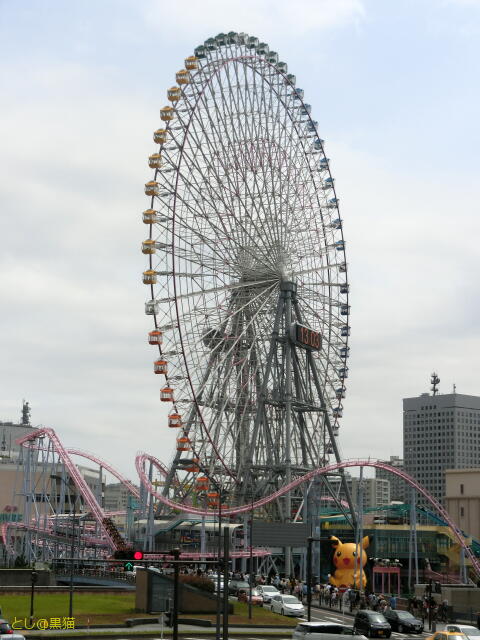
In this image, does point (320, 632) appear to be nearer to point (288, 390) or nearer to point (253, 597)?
point (253, 597)

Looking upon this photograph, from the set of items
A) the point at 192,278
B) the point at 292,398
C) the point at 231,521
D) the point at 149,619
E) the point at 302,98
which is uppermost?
the point at 302,98

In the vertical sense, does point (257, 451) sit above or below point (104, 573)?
above

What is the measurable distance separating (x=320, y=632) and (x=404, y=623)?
12.6 metres

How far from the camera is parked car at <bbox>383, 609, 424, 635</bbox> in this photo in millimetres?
55969

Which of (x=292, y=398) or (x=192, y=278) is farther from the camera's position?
(x=292, y=398)

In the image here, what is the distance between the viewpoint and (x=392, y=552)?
350 feet

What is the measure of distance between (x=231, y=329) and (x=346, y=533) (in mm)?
34019

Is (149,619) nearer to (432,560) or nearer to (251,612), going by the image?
(251,612)

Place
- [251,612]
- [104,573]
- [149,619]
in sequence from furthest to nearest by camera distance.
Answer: [104,573]
[251,612]
[149,619]

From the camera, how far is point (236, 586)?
70250mm

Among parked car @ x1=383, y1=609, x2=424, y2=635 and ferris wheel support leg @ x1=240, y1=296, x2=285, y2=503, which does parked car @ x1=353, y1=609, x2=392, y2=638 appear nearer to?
parked car @ x1=383, y1=609, x2=424, y2=635

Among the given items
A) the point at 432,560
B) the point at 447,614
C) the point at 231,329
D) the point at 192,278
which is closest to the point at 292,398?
the point at 231,329

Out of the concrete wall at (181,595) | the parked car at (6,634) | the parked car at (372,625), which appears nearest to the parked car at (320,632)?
the parked car at (372,625)

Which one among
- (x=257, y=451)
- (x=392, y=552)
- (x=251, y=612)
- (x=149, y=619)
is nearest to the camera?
(x=149, y=619)
